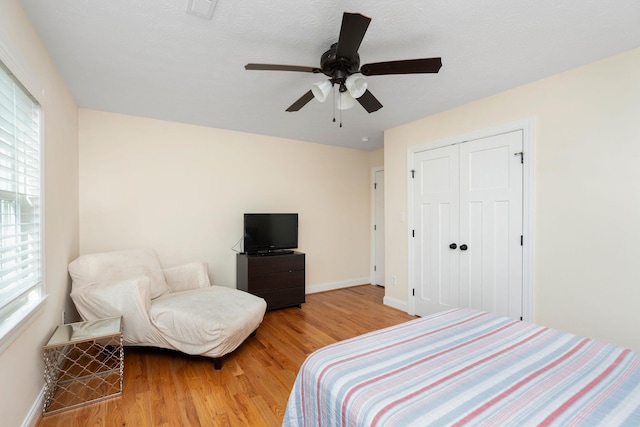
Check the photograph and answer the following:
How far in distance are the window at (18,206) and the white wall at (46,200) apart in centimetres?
11

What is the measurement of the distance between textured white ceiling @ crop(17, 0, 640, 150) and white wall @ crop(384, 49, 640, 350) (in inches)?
7.2

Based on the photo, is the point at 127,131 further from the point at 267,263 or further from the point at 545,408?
the point at 545,408

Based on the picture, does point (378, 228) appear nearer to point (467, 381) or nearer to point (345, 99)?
point (345, 99)

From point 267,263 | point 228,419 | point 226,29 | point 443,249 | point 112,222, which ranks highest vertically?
point 226,29

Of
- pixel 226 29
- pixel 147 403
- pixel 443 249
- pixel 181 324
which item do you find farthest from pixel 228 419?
pixel 443 249

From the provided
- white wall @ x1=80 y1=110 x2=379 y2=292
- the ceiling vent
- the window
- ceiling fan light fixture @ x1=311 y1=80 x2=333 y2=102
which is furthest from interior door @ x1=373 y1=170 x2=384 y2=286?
the window

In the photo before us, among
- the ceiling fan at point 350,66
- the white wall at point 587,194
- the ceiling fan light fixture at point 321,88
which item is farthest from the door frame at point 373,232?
the ceiling fan light fixture at point 321,88

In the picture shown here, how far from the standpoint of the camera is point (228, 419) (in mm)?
1821

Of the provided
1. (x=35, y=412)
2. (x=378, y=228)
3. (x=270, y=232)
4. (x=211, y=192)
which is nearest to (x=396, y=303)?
(x=378, y=228)

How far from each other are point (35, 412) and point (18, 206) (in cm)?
126

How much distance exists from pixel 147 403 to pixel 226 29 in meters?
2.50

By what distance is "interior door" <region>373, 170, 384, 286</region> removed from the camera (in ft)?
16.8

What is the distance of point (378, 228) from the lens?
17.0 feet

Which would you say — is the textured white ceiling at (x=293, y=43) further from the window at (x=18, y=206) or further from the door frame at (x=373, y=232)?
the door frame at (x=373, y=232)
